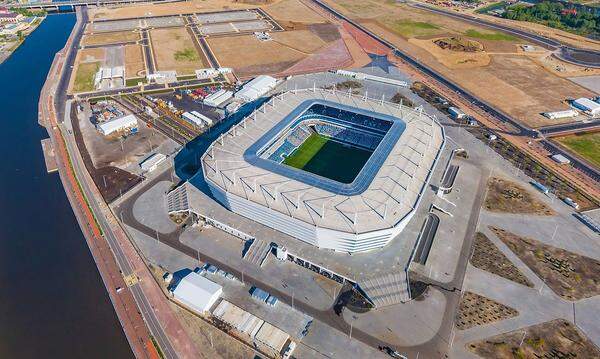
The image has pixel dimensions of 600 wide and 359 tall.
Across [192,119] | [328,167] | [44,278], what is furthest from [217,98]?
[44,278]

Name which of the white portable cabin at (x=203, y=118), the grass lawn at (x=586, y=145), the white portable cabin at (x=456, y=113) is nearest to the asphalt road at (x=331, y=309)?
the white portable cabin at (x=203, y=118)

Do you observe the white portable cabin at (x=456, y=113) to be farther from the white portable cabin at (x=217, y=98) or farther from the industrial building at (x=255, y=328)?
the industrial building at (x=255, y=328)

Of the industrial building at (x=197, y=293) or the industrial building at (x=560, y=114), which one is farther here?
the industrial building at (x=560, y=114)

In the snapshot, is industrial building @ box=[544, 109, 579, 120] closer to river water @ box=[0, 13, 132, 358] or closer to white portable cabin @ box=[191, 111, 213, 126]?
white portable cabin @ box=[191, 111, 213, 126]

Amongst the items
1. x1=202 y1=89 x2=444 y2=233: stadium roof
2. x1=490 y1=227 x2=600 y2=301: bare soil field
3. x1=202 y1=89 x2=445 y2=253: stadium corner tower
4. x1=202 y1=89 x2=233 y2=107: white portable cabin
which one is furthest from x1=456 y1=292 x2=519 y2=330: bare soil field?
x1=202 y1=89 x2=233 y2=107: white portable cabin

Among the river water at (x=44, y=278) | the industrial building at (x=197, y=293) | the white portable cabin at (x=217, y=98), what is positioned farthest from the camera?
the white portable cabin at (x=217, y=98)

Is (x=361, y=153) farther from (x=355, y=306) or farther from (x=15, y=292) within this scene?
(x=15, y=292)
